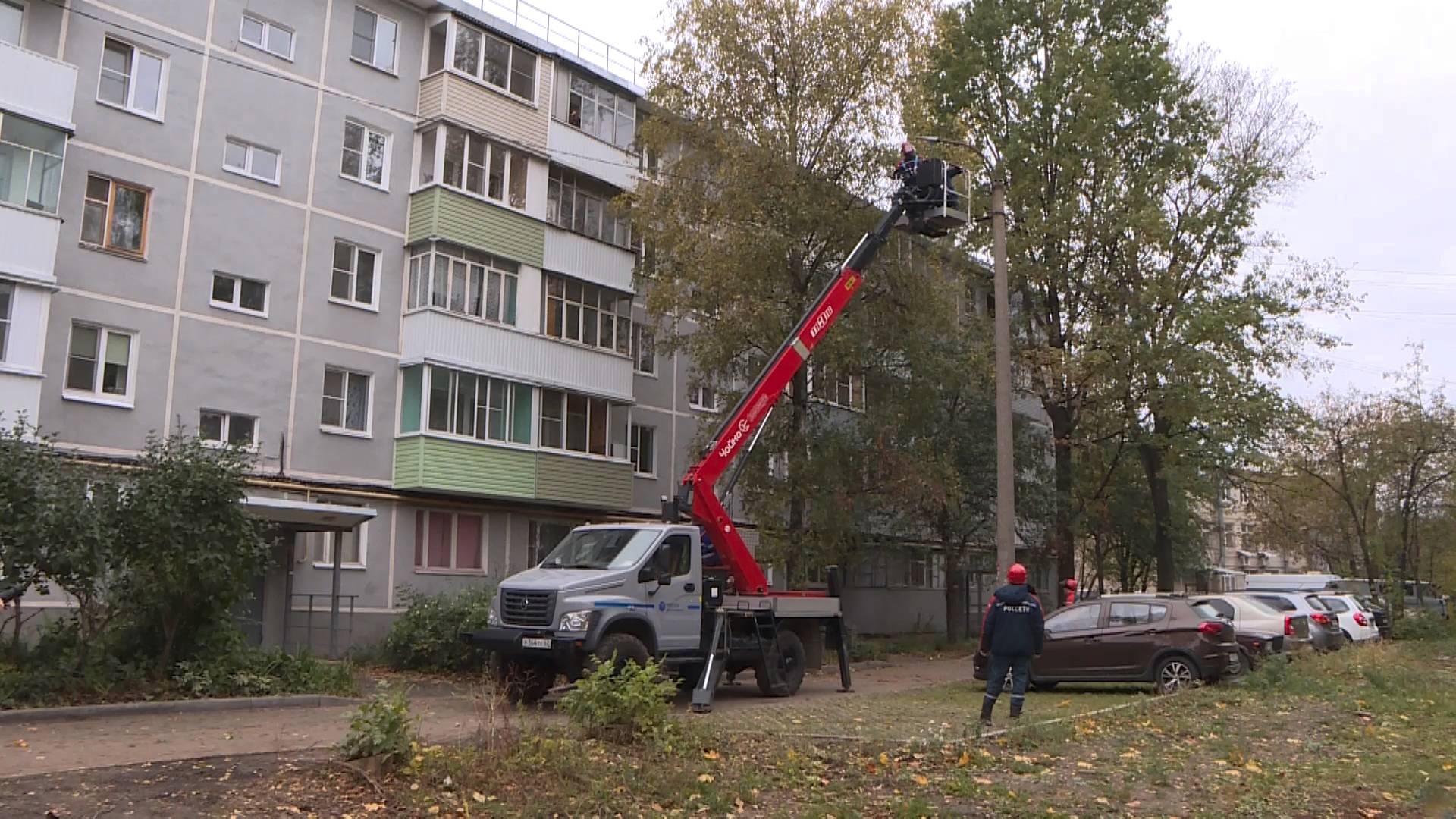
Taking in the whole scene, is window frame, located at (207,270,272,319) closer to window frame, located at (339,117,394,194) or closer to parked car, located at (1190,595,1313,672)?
window frame, located at (339,117,394,194)

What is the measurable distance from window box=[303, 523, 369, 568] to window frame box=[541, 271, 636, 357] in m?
6.39

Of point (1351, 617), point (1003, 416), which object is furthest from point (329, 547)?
point (1351, 617)

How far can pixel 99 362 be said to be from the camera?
21.4m

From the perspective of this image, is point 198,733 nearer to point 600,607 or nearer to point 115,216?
point 600,607

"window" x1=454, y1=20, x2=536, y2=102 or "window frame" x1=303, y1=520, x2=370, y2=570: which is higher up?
"window" x1=454, y1=20, x2=536, y2=102

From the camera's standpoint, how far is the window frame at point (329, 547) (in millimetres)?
23766

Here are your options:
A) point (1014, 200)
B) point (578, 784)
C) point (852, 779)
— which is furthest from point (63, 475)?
point (1014, 200)

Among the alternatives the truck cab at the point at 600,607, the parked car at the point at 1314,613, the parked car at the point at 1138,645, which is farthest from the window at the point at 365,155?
the parked car at the point at 1314,613

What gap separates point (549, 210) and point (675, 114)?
4631 millimetres

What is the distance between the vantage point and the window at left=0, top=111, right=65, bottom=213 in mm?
19750

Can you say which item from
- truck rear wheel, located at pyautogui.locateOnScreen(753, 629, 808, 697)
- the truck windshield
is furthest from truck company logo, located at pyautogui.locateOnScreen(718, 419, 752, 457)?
truck rear wheel, located at pyautogui.locateOnScreen(753, 629, 808, 697)

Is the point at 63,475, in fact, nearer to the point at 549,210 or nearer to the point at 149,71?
the point at 149,71

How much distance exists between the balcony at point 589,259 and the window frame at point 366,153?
155 inches

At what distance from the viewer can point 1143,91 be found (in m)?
30.8
